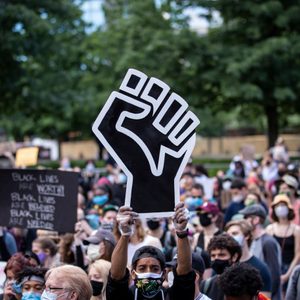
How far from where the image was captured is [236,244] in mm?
6395

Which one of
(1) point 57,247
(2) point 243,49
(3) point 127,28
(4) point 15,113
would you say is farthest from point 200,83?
(1) point 57,247

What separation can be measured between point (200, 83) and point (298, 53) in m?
4.16

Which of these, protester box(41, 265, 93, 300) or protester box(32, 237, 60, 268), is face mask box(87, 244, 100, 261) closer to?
protester box(32, 237, 60, 268)

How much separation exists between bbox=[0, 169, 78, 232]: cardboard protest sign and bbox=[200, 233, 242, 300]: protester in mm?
A: 1947

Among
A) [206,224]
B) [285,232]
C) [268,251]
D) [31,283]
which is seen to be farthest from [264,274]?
[31,283]

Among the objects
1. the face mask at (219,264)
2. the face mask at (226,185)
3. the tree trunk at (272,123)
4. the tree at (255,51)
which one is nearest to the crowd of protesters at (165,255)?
the face mask at (219,264)

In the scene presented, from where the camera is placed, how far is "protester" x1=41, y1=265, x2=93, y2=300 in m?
4.53

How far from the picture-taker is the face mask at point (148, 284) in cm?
480

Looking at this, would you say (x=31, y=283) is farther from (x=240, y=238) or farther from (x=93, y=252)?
(x=240, y=238)

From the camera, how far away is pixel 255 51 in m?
26.7

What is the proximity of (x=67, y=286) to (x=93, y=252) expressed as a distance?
2.22 metres

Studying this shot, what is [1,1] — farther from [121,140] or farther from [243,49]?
[121,140]

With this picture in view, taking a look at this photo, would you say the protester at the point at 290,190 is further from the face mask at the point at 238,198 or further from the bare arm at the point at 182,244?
the bare arm at the point at 182,244

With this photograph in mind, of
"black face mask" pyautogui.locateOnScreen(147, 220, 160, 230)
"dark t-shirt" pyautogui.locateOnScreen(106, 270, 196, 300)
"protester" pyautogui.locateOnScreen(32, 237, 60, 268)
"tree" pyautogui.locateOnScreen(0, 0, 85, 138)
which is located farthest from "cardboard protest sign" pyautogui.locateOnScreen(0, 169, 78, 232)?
"tree" pyautogui.locateOnScreen(0, 0, 85, 138)
